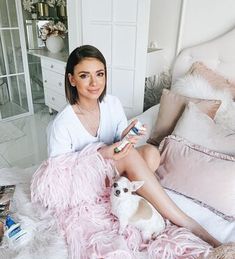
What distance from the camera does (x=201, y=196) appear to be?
1208 millimetres

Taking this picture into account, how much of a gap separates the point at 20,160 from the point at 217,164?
1.67 meters

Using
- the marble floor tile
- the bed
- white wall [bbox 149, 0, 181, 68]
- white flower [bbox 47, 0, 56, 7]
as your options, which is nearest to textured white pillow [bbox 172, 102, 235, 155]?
the bed

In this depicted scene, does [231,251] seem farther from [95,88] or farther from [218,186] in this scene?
[95,88]

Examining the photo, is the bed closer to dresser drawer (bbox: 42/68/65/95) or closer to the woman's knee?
the woman's knee

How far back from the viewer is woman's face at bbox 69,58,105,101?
3.88 feet

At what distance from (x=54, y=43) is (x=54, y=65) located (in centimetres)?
38

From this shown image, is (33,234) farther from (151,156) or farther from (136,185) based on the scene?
(151,156)

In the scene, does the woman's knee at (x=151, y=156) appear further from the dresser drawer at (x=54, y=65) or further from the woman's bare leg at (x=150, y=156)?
the dresser drawer at (x=54, y=65)

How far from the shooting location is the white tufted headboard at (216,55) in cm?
183

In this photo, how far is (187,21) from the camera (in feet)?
6.74

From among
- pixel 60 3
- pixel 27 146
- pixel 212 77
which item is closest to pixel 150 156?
pixel 212 77

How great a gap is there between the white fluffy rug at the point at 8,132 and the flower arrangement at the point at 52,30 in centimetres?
104

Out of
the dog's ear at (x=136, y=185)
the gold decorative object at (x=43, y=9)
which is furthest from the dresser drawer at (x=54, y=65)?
the dog's ear at (x=136, y=185)

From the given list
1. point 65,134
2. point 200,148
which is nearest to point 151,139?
point 200,148
